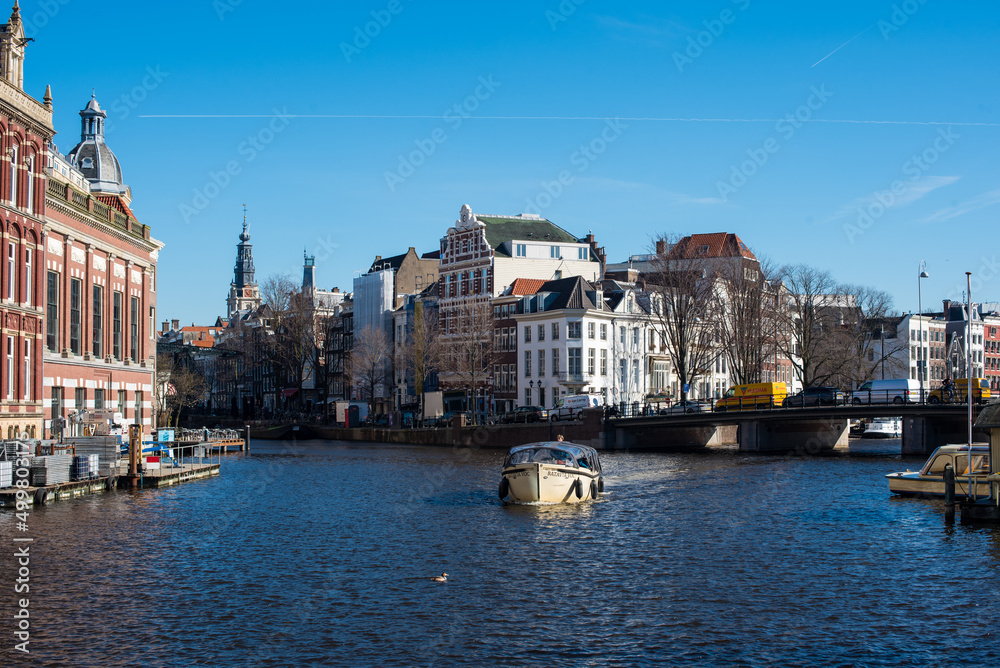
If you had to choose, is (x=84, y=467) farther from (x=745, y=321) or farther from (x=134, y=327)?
(x=745, y=321)

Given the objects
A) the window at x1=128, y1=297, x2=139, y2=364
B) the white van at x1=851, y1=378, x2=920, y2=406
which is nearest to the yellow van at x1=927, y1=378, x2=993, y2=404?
the white van at x1=851, y1=378, x2=920, y2=406

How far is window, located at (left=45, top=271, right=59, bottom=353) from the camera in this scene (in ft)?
200

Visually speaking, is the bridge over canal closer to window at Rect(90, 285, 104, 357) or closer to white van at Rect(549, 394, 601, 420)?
white van at Rect(549, 394, 601, 420)

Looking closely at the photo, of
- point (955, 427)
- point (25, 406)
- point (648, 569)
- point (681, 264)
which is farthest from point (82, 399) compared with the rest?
point (955, 427)

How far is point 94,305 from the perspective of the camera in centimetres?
6856

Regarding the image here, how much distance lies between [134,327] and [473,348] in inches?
1601

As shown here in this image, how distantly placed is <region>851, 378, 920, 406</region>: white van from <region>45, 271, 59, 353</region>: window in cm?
5606

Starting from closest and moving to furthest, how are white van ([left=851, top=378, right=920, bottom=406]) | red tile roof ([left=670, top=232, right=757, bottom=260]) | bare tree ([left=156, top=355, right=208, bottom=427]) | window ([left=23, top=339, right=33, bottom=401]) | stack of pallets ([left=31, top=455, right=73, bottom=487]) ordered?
stack of pallets ([left=31, top=455, right=73, bottom=487]) < window ([left=23, top=339, right=33, bottom=401]) < white van ([left=851, top=378, right=920, bottom=406]) < bare tree ([left=156, top=355, right=208, bottom=427]) < red tile roof ([left=670, top=232, right=757, bottom=260])

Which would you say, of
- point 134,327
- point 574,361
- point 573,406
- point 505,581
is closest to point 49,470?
point 505,581

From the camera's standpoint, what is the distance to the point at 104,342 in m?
69.6

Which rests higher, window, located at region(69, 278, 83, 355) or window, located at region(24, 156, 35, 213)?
window, located at region(24, 156, 35, 213)

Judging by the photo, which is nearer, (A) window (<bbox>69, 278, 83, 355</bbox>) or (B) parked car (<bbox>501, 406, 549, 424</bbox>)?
(A) window (<bbox>69, 278, 83, 355</bbox>)

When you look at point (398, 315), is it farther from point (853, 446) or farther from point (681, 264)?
point (853, 446)

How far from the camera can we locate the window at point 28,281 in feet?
173
